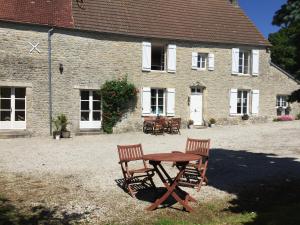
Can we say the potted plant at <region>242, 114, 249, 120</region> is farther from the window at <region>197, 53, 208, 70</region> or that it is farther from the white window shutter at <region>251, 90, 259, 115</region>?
the window at <region>197, 53, 208, 70</region>

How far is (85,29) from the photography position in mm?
17953

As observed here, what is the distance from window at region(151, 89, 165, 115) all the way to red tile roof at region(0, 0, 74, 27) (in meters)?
5.27

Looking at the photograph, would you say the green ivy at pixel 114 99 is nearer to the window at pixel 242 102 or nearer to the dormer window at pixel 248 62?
the window at pixel 242 102

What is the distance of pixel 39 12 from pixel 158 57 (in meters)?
6.73

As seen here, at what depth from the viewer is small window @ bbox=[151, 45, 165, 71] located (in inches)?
812

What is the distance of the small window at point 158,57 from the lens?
812 inches

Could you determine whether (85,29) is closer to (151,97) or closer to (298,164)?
(151,97)

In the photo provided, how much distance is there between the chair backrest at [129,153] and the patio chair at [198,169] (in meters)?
1.14

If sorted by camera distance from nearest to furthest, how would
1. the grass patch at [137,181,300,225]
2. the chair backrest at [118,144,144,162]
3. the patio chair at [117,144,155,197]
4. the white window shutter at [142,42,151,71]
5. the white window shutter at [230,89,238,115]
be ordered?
the grass patch at [137,181,300,225]
the patio chair at [117,144,155,197]
the chair backrest at [118,144,144,162]
the white window shutter at [142,42,151,71]
the white window shutter at [230,89,238,115]

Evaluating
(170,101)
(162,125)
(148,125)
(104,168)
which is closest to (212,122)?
(170,101)

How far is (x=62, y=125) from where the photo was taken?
17.0m

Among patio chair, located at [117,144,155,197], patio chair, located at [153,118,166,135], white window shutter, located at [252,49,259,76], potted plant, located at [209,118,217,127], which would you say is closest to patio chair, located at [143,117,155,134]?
patio chair, located at [153,118,166,135]

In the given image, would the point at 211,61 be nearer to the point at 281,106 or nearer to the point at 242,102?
the point at 242,102

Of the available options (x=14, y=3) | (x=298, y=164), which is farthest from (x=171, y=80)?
(x=298, y=164)
